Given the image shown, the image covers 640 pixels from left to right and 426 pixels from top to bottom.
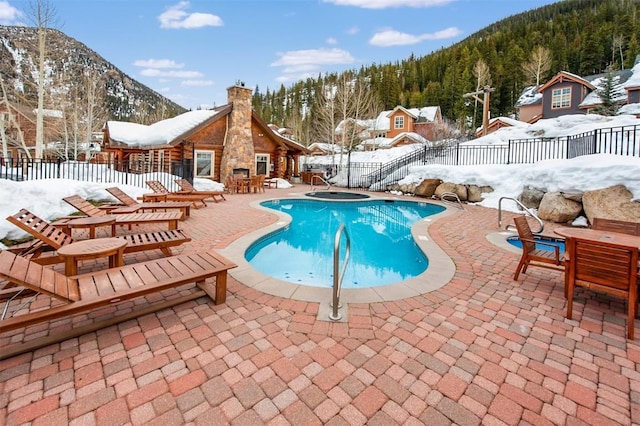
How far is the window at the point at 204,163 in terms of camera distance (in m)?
17.2

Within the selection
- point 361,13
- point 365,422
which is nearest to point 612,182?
point 365,422

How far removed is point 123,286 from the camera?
2783mm

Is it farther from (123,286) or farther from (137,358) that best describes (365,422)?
(123,286)

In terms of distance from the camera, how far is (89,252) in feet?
11.6

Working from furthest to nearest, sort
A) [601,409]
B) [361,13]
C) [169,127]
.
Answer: [361,13], [169,127], [601,409]

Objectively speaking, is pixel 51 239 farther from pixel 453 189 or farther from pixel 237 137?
pixel 237 137

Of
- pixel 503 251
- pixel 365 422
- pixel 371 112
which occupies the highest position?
pixel 371 112

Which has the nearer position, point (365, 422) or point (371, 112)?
point (365, 422)

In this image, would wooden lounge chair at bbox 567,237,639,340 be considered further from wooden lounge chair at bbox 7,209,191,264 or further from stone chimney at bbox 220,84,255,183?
stone chimney at bbox 220,84,255,183

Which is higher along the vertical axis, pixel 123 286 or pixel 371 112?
pixel 371 112

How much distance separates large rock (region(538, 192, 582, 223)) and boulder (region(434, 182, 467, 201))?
3920mm

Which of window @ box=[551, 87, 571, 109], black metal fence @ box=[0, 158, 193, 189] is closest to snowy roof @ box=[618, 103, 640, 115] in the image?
window @ box=[551, 87, 571, 109]

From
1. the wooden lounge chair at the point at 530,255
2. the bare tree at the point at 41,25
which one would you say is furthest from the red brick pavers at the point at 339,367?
the bare tree at the point at 41,25

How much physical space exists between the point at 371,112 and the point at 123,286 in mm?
36467
